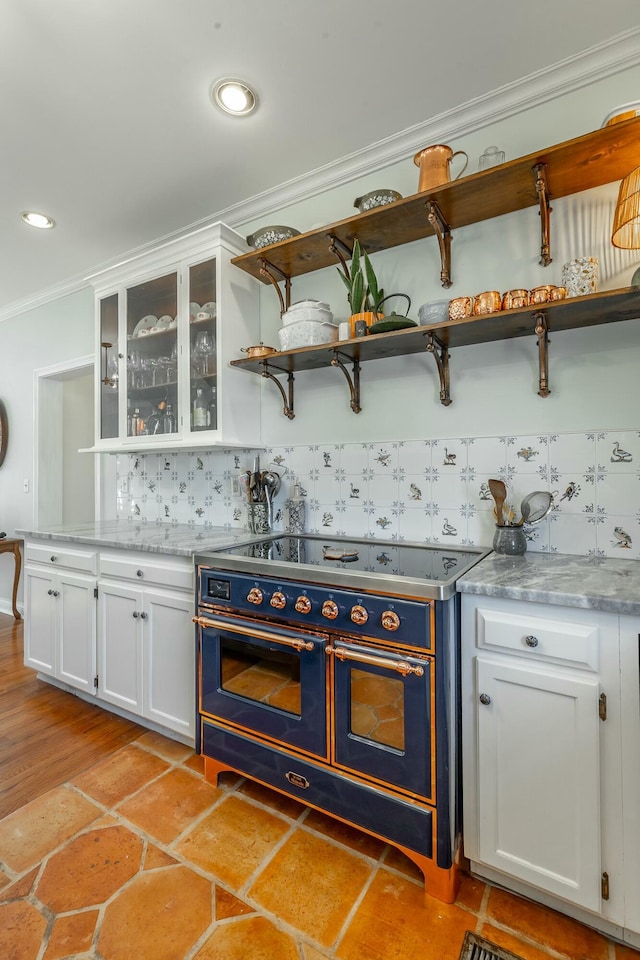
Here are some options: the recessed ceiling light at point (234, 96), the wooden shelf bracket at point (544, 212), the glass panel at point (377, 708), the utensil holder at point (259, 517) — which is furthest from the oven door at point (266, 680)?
the recessed ceiling light at point (234, 96)

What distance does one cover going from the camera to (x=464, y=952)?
3.76 feet

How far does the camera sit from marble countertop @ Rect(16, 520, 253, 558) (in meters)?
1.93

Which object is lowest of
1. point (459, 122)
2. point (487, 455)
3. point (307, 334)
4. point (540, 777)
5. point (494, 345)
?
point (540, 777)

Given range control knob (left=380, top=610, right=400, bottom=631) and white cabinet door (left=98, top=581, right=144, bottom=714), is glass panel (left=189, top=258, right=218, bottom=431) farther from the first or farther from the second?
range control knob (left=380, top=610, right=400, bottom=631)

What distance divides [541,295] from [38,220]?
110 inches

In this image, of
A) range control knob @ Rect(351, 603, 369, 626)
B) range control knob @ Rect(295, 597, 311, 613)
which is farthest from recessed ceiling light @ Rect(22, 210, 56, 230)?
range control knob @ Rect(351, 603, 369, 626)

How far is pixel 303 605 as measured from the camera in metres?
1.50

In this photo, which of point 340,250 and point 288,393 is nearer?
point 340,250

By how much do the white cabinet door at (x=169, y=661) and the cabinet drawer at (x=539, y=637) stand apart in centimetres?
116

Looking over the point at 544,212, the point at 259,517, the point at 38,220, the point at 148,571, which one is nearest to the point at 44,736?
the point at 148,571

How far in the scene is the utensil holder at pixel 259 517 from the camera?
2271mm

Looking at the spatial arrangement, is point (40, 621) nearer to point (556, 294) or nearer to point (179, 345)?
point (179, 345)

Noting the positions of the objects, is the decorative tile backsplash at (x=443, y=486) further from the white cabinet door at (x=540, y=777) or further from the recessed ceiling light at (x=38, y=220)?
the recessed ceiling light at (x=38, y=220)

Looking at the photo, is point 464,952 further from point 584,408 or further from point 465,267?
point 465,267
